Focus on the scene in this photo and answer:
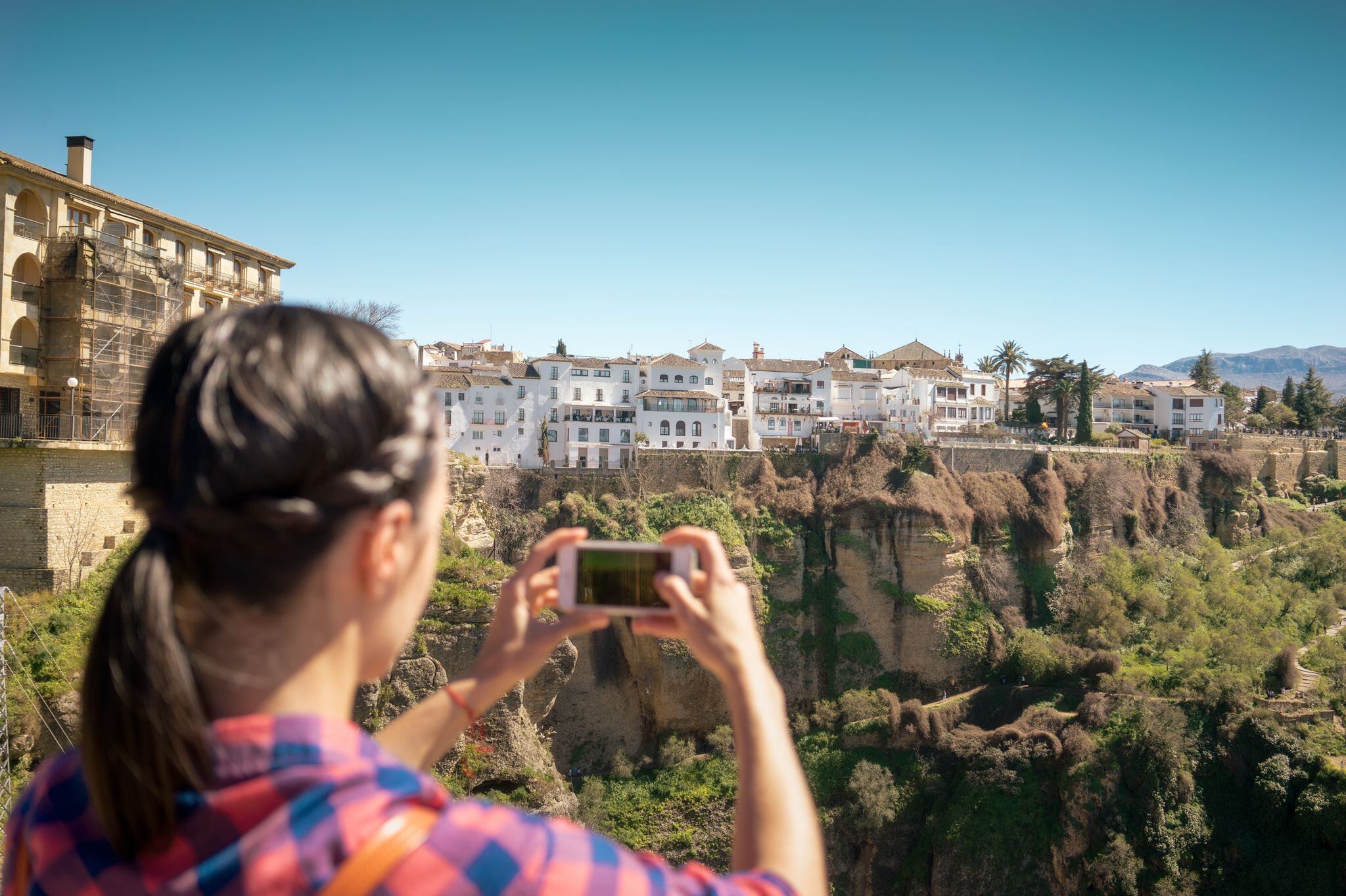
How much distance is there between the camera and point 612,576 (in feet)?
7.51

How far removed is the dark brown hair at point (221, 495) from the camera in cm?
134

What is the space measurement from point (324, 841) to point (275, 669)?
286 mm

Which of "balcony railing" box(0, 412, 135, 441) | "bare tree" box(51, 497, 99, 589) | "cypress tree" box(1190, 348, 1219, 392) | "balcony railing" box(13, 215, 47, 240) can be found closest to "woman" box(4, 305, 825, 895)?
"balcony railing" box(0, 412, 135, 441)

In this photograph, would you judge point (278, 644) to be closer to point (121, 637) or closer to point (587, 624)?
point (121, 637)

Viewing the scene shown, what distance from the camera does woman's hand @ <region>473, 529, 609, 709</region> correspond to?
221 cm

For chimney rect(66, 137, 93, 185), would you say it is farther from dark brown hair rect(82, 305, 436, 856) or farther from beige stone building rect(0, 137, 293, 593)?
dark brown hair rect(82, 305, 436, 856)

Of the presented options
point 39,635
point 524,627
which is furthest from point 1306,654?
point 524,627

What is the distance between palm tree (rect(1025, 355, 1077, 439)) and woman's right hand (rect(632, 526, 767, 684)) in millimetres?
49772

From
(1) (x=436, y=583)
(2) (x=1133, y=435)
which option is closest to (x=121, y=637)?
(1) (x=436, y=583)

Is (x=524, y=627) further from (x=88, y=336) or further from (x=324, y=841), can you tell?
(x=88, y=336)

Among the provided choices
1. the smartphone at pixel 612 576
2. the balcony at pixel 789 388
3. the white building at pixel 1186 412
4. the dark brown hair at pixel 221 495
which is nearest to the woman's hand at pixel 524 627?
the smartphone at pixel 612 576

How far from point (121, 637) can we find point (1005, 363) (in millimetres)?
59884

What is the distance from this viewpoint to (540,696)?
88.1ft

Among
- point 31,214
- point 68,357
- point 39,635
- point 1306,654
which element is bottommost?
point 1306,654
